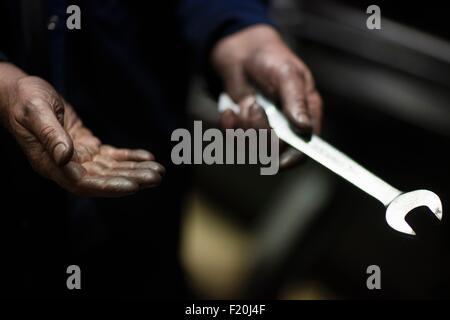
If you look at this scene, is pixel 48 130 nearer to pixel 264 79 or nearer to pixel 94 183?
pixel 94 183

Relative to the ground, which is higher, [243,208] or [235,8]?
[235,8]

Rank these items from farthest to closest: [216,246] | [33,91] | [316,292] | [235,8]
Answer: [216,246] < [316,292] < [235,8] < [33,91]

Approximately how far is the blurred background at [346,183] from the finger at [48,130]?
606 mm

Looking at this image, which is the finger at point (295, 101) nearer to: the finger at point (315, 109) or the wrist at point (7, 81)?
the finger at point (315, 109)

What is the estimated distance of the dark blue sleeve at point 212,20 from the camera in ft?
3.14

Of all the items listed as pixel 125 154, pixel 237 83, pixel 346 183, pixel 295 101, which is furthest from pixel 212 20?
pixel 346 183

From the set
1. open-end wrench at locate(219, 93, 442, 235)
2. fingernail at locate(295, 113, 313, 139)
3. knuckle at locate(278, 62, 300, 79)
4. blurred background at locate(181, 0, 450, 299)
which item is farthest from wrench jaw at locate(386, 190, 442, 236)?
blurred background at locate(181, 0, 450, 299)

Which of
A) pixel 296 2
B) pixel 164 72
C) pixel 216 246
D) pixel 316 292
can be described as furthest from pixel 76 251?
pixel 296 2

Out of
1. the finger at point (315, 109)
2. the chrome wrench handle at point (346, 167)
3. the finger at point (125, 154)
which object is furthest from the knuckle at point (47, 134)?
the finger at point (315, 109)

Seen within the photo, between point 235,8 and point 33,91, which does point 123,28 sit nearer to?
point 235,8

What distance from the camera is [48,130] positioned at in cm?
59

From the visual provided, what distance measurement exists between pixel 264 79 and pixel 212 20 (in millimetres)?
155
